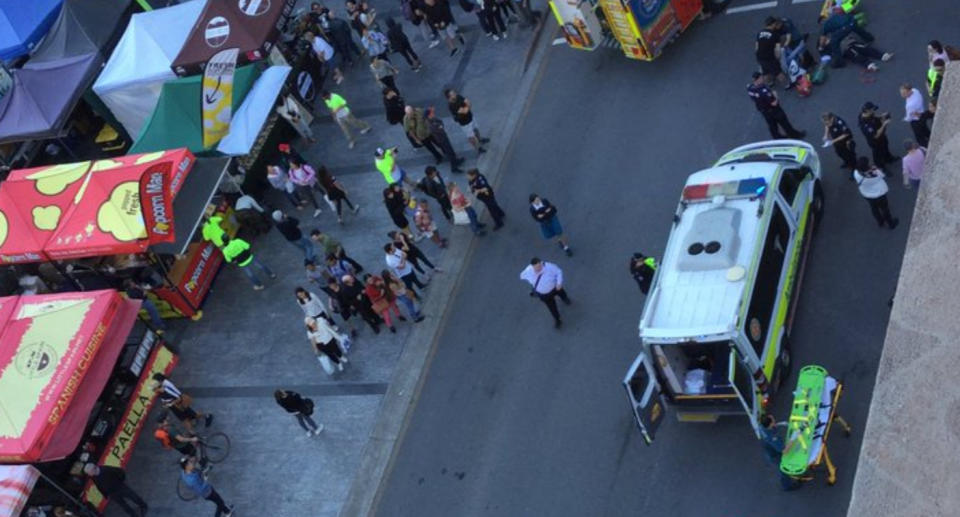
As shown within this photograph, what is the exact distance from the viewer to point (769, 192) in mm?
15273

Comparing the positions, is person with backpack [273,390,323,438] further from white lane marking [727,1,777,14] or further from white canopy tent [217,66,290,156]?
white lane marking [727,1,777,14]

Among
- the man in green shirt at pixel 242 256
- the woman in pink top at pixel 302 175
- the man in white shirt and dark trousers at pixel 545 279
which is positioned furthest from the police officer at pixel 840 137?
the man in green shirt at pixel 242 256

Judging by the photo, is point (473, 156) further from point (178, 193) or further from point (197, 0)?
point (197, 0)

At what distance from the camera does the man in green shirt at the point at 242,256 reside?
19.9m

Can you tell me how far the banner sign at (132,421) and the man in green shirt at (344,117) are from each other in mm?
6092

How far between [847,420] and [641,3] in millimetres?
9765

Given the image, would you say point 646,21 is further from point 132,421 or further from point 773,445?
point 132,421

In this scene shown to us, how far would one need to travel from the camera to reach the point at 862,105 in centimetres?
1802

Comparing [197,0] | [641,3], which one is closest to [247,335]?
[197,0]

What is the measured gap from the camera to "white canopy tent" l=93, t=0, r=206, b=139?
2292 centimetres

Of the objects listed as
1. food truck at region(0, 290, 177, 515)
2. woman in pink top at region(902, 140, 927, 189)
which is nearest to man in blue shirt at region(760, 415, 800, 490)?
woman in pink top at region(902, 140, 927, 189)

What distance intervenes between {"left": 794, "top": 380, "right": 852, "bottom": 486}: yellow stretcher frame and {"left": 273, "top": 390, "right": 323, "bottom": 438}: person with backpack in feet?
26.0

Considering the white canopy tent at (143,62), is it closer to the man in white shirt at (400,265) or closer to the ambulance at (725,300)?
the man in white shirt at (400,265)

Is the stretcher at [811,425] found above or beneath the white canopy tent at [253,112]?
beneath
